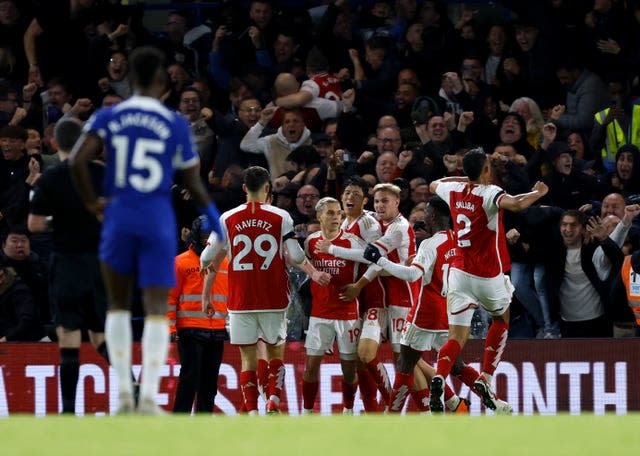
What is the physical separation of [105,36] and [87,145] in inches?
446

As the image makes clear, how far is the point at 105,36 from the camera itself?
19.6 m

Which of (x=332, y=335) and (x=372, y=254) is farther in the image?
(x=332, y=335)

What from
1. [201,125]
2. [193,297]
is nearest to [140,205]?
[193,297]

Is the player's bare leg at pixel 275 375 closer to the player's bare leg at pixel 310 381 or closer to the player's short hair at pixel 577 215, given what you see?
the player's bare leg at pixel 310 381

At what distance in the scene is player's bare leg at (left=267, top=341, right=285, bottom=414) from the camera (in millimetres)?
13242

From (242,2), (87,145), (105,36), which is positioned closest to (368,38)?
(242,2)

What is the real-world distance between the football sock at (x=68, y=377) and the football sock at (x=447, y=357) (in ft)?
11.3

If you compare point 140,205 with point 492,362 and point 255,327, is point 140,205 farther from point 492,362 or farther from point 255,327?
point 492,362

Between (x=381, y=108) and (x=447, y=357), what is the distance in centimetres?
630

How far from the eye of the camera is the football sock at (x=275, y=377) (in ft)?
43.7

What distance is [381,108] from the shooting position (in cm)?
1842

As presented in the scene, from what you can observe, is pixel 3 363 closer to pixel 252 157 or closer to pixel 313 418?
pixel 252 157

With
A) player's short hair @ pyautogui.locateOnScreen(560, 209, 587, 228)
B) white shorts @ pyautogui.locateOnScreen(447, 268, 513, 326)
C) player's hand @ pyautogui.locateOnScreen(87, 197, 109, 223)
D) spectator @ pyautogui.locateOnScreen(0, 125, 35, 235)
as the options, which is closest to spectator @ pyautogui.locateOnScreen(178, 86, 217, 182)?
spectator @ pyautogui.locateOnScreen(0, 125, 35, 235)

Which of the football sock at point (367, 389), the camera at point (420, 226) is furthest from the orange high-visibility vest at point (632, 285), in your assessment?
the football sock at point (367, 389)
